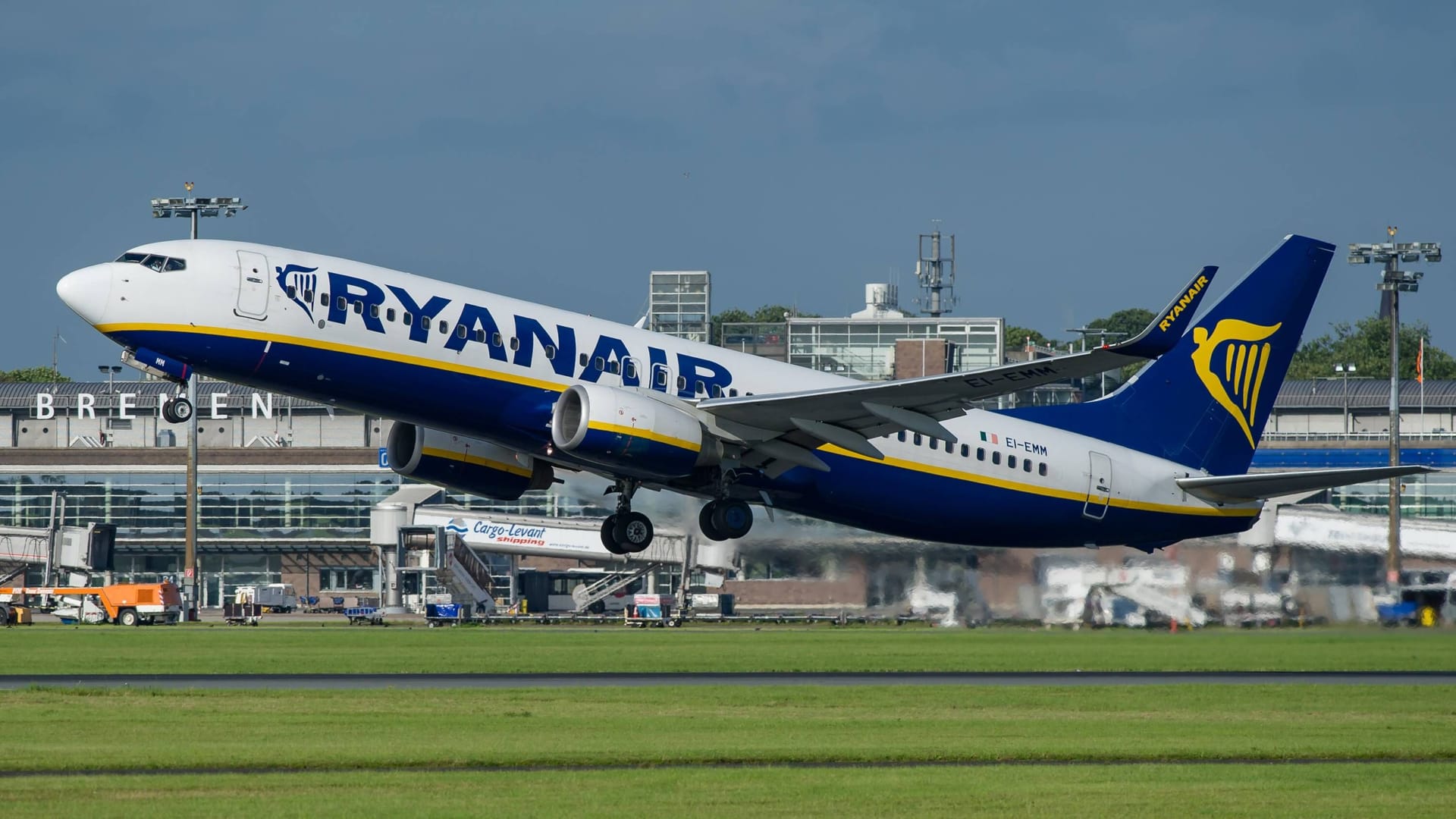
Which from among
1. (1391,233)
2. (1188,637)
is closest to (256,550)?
(1391,233)

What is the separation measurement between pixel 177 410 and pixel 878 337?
115 meters

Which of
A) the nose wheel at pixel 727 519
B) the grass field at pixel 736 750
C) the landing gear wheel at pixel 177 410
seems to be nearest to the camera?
the grass field at pixel 736 750

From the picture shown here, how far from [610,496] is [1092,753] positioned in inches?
735

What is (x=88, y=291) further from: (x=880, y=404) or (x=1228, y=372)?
(x=1228, y=372)

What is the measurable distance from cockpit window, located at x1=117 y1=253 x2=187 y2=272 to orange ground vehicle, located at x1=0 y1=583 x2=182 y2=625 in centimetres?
4863

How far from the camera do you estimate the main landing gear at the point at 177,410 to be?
36.7 metres

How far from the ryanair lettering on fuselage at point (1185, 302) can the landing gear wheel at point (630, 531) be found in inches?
502

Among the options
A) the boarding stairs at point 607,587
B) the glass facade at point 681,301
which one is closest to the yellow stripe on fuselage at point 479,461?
the boarding stairs at point 607,587

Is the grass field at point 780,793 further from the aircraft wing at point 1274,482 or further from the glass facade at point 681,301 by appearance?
the glass facade at point 681,301

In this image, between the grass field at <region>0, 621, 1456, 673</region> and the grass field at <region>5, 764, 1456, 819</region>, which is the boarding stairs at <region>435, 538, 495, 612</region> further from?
the grass field at <region>5, 764, 1456, 819</region>

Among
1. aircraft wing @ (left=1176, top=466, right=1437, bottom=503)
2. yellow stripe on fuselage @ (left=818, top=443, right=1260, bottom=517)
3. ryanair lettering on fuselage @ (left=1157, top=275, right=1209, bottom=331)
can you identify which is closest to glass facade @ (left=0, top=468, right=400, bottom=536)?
yellow stripe on fuselage @ (left=818, top=443, right=1260, bottom=517)

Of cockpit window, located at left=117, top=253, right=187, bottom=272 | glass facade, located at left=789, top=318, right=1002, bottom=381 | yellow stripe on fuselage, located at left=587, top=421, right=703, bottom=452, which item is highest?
glass facade, located at left=789, top=318, right=1002, bottom=381

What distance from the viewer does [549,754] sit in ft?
84.0

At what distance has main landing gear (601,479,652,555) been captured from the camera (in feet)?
129
